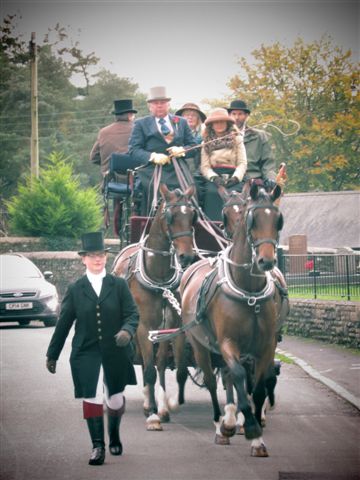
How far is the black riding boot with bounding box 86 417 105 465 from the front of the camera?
9.94 meters

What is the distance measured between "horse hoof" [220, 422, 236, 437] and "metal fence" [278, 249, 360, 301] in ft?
32.6

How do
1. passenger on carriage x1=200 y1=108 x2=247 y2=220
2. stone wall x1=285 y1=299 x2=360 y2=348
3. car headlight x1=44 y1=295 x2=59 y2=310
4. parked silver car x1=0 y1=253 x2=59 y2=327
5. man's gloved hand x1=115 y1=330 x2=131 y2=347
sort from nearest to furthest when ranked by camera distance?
man's gloved hand x1=115 y1=330 x2=131 y2=347
passenger on carriage x1=200 y1=108 x2=247 y2=220
stone wall x1=285 y1=299 x2=360 y2=348
parked silver car x1=0 y1=253 x2=59 y2=327
car headlight x1=44 y1=295 x2=59 y2=310

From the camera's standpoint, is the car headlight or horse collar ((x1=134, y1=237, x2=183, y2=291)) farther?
the car headlight

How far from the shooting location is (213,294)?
456 inches

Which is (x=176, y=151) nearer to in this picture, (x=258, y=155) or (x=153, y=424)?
(x=258, y=155)

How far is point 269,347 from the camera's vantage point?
36.3ft

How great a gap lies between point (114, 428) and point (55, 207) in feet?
114

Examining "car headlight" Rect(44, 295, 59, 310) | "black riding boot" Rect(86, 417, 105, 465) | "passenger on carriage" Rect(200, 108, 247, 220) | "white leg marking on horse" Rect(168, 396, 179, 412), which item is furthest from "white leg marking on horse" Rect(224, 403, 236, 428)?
"car headlight" Rect(44, 295, 59, 310)

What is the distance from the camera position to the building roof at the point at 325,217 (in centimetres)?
6600

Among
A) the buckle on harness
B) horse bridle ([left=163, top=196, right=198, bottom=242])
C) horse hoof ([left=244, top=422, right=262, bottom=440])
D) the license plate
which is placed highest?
horse bridle ([left=163, top=196, right=198, bottom=242])

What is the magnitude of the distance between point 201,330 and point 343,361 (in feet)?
24.4

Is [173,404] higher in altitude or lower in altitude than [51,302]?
lower

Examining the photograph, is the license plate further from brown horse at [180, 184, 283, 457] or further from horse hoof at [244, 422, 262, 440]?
horse hoof at [244, 422, 262, 440]

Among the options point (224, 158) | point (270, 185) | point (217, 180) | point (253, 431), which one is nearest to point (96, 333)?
point (253, 431)
